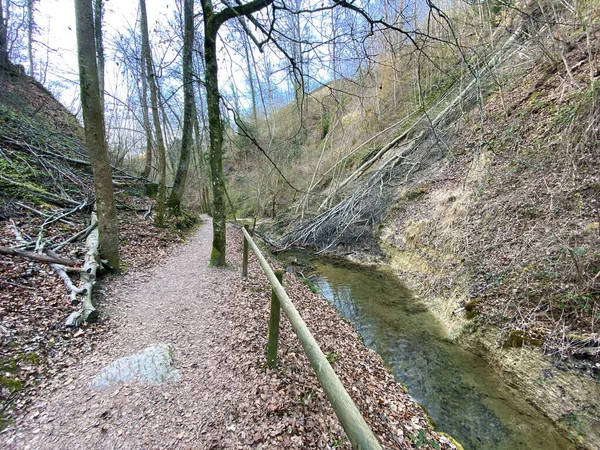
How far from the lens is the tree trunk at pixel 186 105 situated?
7909mm

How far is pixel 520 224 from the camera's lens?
5.91m

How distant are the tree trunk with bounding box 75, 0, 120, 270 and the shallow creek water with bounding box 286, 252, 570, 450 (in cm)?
571

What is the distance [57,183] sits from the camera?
24.5ft

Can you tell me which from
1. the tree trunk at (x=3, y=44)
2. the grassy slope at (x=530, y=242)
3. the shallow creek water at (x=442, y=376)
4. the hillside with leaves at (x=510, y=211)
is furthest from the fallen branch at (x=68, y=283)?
the tree trunk at (x=3, y=44)

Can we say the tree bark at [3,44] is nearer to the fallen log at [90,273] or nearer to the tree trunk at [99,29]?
the tree trunk at [99,29]

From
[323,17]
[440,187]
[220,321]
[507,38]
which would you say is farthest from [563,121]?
[220,321]

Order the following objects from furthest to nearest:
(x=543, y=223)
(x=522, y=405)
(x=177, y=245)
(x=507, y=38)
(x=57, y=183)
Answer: (x=507, y=38)
(x=177, y=245)
(x=57, y=183)
(x=543, y=223)
(x=522, y=405)

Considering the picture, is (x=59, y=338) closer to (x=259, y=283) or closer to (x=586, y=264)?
(x=259, y=283)

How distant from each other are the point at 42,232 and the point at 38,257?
1.16 meters

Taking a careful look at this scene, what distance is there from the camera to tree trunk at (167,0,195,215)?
25.9 ft

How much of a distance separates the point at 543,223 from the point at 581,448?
3.85 m

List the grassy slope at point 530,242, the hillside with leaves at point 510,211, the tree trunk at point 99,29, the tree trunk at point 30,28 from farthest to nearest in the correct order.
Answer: the tree trunk at point 30,28, the tree trunk at point 99,29, the hillside with leaves at point 510,211, the grassy slope at point 530,242

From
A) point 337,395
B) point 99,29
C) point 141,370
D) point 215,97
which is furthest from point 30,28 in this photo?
point 337,395

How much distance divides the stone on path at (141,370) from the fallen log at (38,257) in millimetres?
2634
